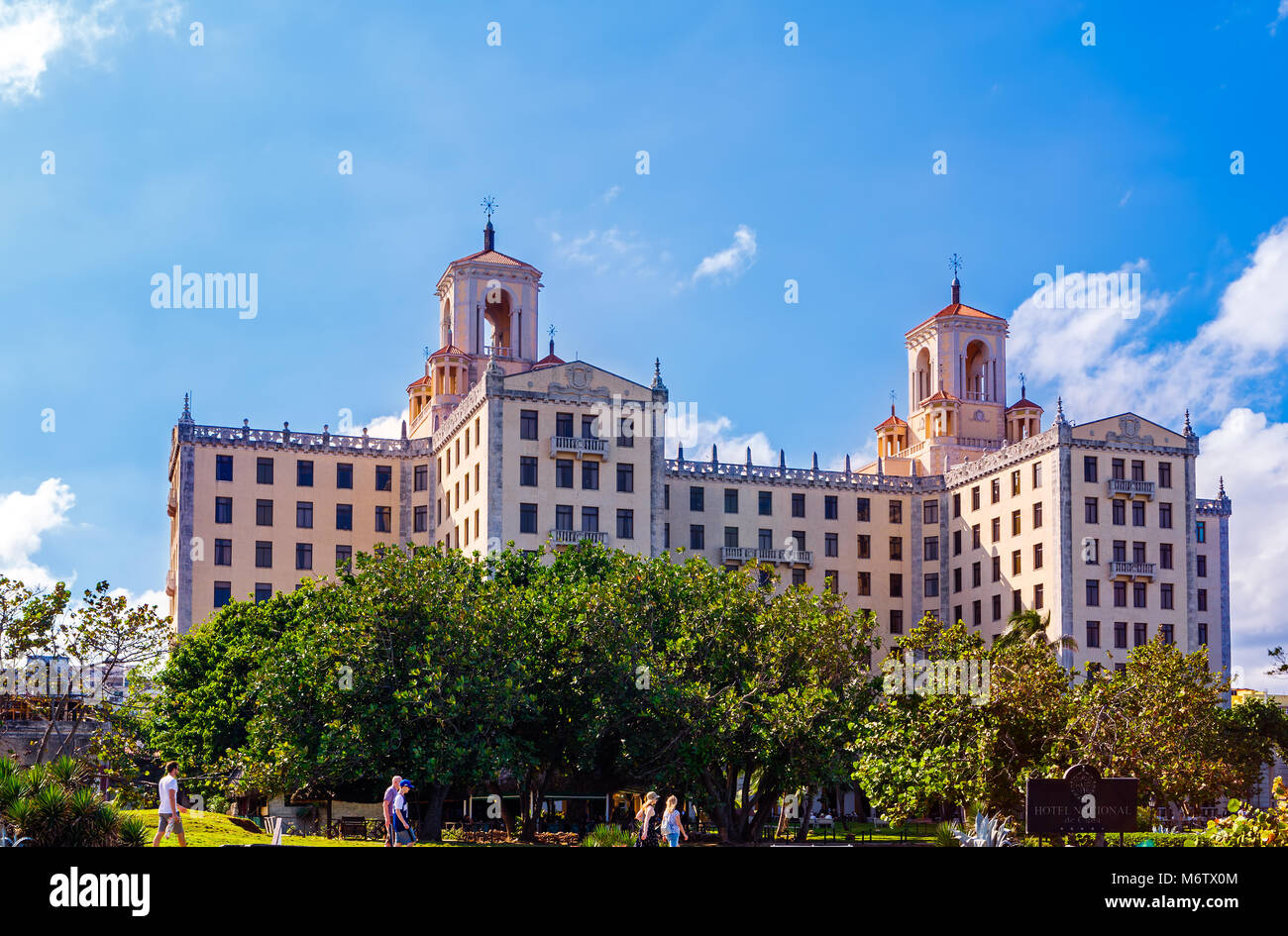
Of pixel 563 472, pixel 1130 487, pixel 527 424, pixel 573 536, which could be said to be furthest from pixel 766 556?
pixel 1130 487

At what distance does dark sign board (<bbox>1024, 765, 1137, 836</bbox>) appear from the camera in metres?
36.2

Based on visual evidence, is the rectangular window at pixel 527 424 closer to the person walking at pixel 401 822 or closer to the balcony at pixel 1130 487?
the balcony at pixel 1130 487

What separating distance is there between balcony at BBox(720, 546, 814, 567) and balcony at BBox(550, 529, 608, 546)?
16345 mm

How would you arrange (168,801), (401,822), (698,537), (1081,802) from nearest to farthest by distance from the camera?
1. (168,801)
2. (401,822)
3. (1081,802)
4. (698,537)

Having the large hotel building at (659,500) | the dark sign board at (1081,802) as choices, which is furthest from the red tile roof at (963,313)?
the dark sign board at (1081,802)

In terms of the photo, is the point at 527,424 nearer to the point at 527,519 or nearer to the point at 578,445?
the point at 578,445

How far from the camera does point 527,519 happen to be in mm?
82312

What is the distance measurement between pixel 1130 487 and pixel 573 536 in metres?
34.2

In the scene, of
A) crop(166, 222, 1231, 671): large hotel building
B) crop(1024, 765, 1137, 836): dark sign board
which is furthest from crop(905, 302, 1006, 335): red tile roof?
crop(1024, 765, 1137, 836): dark sign board

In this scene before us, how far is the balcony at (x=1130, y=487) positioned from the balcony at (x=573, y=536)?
31.0m

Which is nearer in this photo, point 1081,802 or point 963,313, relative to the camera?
point 1081,802
